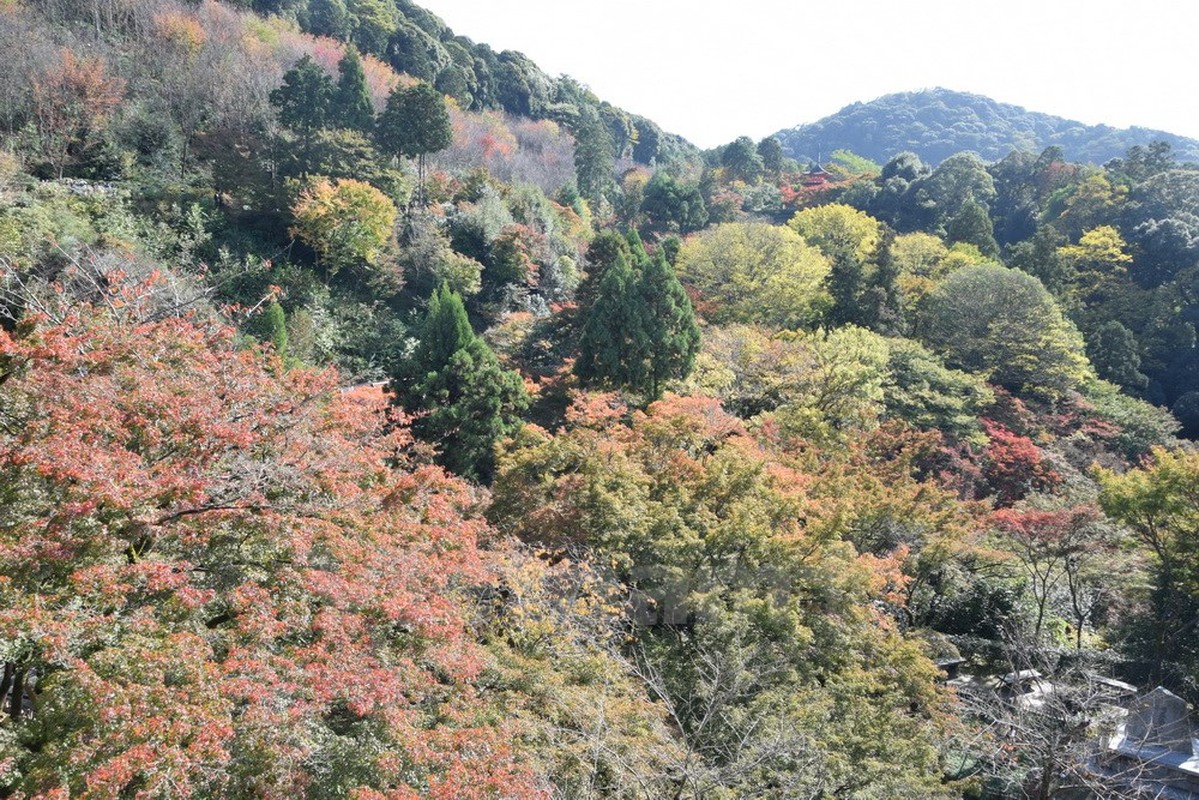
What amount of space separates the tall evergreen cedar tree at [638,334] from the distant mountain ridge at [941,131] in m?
90.8

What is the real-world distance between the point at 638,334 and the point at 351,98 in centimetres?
1966

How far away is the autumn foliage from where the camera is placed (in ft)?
17.8

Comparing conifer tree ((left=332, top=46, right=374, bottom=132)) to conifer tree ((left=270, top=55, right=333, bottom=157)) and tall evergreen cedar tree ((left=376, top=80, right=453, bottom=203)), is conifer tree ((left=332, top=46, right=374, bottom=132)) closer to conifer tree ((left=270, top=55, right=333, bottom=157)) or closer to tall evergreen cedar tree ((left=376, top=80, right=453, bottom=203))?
conifer tree ((left=270, top=55, right=333, bottom=157))

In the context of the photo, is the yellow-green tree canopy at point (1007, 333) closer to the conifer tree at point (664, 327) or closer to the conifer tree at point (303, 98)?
the conifer tree at point (664, 327)

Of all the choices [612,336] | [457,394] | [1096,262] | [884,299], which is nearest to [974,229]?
[1096,262]

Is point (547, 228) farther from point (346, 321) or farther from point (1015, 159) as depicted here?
point (1015, 159)

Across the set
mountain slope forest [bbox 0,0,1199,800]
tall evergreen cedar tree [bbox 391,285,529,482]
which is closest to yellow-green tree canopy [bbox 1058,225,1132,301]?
mountain slope forest [bbox 0,0,1199,800]

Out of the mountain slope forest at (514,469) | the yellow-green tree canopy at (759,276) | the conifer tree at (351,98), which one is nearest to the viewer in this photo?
the mountain slope forest at (514,469)

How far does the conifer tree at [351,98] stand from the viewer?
98.5ft

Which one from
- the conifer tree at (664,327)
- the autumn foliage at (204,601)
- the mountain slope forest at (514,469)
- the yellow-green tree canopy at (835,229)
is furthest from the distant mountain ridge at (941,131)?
the autumn foliage at (204,601)

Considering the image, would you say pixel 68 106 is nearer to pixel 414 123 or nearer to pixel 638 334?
pixel 414 123

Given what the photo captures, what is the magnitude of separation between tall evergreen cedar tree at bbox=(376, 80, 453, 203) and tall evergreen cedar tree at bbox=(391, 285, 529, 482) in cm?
1368

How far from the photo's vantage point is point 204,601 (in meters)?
6.48

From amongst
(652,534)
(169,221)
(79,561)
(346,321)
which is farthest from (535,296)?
(79,561)
